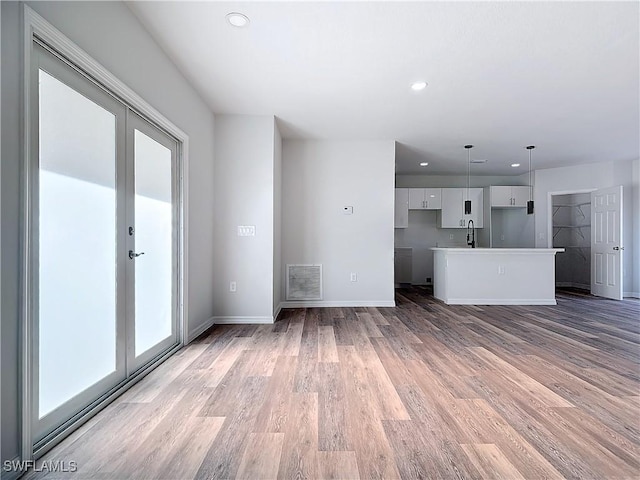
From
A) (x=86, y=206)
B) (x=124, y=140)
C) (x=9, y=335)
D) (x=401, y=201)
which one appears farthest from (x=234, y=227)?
(x=401, y=201)

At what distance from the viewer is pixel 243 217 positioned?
149 inches

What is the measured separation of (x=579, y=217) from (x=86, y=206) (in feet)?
30.2

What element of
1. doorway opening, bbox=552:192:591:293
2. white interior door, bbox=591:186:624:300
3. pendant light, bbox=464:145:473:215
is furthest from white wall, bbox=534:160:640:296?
pendant light, bbox=464:145:473:215

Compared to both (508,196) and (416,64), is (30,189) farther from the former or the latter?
(508,196)

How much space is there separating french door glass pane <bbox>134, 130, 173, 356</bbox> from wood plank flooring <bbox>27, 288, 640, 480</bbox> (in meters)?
0.33

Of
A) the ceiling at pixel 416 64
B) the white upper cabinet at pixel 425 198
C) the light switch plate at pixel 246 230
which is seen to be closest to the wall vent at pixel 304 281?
the light switch plate at pixel 246 230

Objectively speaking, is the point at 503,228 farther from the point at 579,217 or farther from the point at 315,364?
the point at 315,364

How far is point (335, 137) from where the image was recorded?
4602mm

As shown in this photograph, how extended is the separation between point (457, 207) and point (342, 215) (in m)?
3.43

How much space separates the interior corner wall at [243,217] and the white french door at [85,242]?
122cm

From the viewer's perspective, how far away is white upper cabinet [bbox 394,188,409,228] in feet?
22.0

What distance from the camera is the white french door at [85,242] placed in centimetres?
145

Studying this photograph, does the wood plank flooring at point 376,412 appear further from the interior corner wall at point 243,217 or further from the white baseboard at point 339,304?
the white baseboard at point 339,304

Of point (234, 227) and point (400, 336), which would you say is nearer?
point (400, 336)
